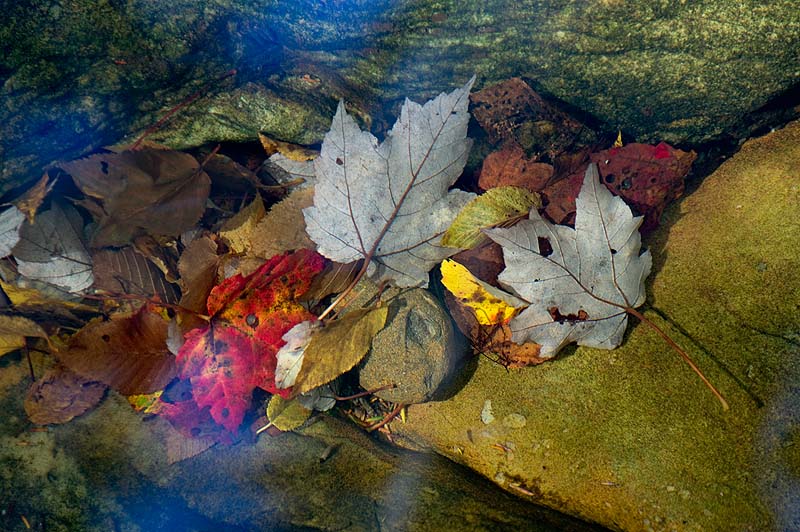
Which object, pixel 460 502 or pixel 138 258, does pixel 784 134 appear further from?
pixel 138 258

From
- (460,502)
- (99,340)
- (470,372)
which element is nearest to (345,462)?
(460,502)

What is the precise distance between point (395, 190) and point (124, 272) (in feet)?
3.50

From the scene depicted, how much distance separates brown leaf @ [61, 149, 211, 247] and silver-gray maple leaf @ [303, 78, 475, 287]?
473 millimetres

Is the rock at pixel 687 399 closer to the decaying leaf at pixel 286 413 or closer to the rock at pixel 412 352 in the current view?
the rock at pixel 412 352

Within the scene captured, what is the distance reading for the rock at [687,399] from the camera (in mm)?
1547

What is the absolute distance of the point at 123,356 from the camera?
74.8 inches

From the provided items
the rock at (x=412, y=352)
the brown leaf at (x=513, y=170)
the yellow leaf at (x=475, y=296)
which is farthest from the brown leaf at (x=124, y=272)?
the brown leaf at (x=513, y=170)

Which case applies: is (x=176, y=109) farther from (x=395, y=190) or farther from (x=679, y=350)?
(x=679, y=350)

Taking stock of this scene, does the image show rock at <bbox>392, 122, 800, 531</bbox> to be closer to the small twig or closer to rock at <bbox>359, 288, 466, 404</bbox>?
rock at <bbox>359, 288, 466, 404</bbox>

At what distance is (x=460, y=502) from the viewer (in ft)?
5.45

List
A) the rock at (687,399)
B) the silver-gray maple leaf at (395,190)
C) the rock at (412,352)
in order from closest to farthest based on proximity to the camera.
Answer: the rock at (687,399) → the silver-gray maple leaf at (395,190) → the rock at (412,352)

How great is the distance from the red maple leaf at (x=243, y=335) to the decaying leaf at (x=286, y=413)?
7cm

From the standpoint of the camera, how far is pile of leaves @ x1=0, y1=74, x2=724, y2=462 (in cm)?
174

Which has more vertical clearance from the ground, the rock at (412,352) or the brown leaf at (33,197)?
the brown leaf at (33,197)
